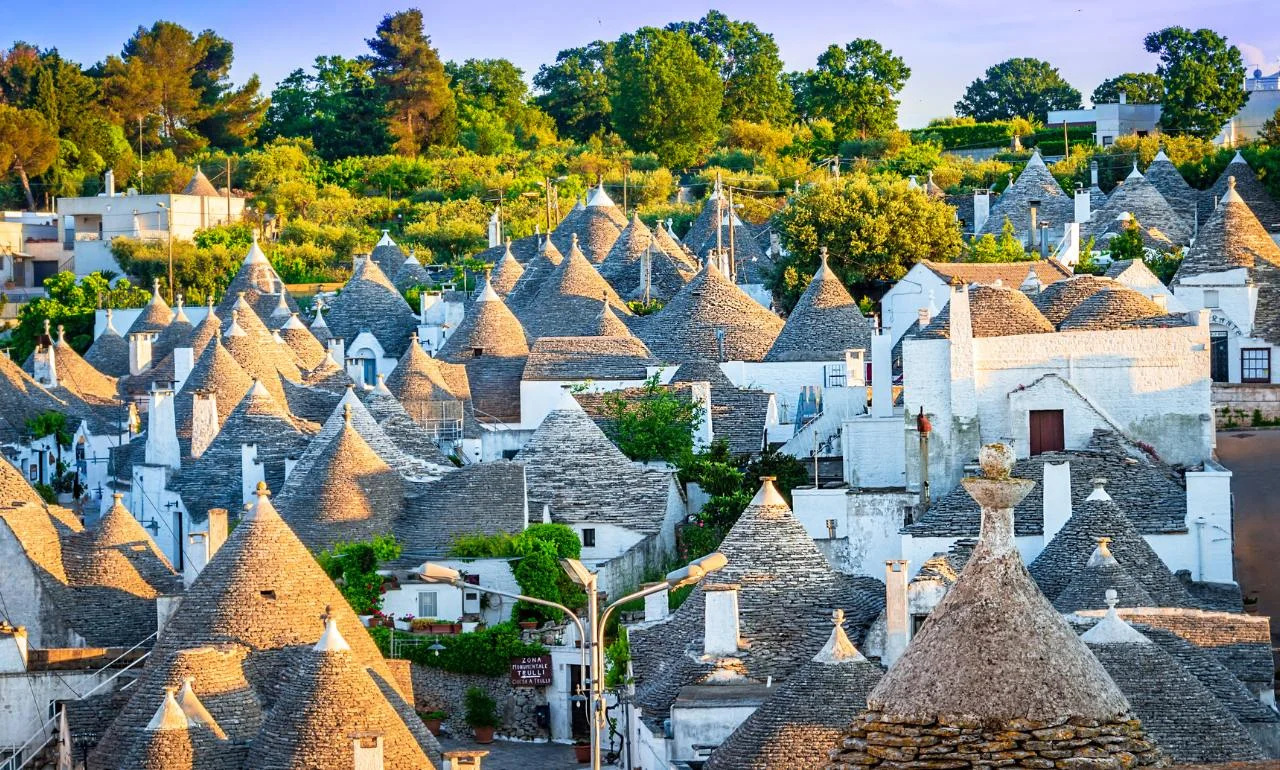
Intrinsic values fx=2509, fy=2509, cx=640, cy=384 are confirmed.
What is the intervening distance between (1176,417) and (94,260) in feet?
176

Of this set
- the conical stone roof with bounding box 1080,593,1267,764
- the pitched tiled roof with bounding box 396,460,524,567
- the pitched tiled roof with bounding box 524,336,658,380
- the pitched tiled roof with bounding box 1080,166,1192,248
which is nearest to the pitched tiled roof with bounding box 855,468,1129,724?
the conical stone roof with bounding box 1080,593,1267,764

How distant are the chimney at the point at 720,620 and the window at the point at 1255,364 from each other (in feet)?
62.7

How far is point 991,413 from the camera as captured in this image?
133 feet

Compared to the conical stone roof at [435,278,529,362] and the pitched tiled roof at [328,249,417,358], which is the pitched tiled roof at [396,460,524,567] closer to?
the conical stone roof at [435,278,529,362]

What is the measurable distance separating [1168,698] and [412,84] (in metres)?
85.8

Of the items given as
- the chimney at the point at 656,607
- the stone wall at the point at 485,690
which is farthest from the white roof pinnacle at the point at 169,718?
the stone wall at the point at 485,690

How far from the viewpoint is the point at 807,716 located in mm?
26047

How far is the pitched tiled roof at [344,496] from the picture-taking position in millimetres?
40500

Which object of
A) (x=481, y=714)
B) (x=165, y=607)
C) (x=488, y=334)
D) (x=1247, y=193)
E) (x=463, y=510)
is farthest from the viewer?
(x=1247, y=193)

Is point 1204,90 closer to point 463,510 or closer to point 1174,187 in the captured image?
point 1174,187

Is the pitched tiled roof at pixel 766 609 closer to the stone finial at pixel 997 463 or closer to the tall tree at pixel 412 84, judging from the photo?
the stone finial at pixel 997 463

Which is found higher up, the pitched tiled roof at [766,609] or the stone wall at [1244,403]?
the stone wall at [1244,403]

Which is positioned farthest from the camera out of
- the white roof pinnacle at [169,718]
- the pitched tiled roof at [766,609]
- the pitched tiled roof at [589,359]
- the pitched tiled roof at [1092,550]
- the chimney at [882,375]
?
the pitched tiled roof at [589,359]

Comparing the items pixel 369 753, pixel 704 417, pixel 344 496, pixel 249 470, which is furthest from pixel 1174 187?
pixel 369 753
